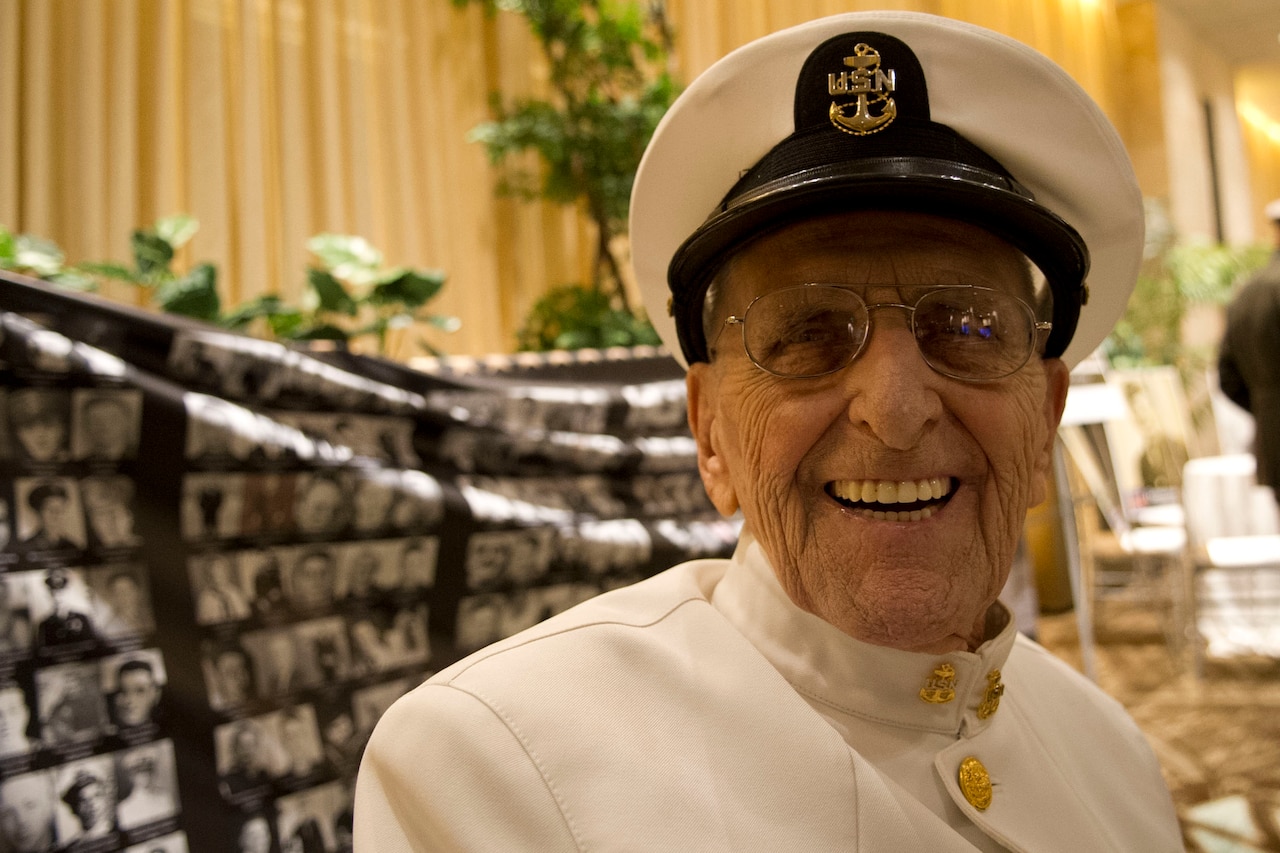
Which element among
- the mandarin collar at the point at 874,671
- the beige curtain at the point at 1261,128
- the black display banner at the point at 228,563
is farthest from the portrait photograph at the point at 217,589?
the beige curtain at the point at 1261,128

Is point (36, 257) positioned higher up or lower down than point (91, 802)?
higher up

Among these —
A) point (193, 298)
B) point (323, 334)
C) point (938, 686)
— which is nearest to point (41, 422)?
point (193, 298)

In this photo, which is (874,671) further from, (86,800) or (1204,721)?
(1204,721)

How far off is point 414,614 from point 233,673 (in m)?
0.37

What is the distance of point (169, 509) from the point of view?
1.55 m

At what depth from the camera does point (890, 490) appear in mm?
760

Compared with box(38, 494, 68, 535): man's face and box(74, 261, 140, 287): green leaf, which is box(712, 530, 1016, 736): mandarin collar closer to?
box(38, 494, 68, 535): man's face

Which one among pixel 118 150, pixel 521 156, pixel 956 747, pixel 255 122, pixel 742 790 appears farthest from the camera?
→ pixel 521 156

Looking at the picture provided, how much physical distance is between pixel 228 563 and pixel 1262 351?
15.1 feet

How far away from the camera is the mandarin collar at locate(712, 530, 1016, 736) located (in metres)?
0.81

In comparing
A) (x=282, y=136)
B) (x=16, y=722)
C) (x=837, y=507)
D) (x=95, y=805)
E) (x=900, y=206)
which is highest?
(x=282, y=136)

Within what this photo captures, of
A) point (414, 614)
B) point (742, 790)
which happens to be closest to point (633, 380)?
point (414, 614)

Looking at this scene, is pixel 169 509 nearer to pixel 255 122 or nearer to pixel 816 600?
pixel 816 600

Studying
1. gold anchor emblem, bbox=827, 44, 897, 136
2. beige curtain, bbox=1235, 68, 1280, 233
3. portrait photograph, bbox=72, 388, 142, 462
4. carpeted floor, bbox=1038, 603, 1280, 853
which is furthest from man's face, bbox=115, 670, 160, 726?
beige curtain, bbox=1235, 68, 1280, 233
